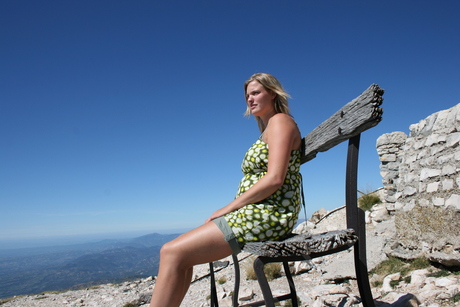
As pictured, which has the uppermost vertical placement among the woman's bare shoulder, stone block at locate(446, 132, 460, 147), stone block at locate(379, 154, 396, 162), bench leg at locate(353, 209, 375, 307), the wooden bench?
stone block at locate(379, 154, 396, 162)

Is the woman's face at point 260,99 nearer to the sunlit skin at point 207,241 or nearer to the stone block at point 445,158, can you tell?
the sunlit skin at point 207,241

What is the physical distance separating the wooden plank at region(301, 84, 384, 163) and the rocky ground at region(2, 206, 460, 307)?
62.7 inches

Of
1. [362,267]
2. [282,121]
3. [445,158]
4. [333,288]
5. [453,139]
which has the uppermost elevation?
[282,121]

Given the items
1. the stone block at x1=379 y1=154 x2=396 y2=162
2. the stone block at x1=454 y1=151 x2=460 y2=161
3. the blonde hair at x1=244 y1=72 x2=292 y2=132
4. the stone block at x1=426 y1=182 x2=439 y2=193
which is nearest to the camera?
the blonde hair at x1=244 y1=72 x2=292 y2=132

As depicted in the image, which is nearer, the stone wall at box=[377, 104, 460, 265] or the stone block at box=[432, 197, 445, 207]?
the stone wall at box=[377, 104, 460, 265]

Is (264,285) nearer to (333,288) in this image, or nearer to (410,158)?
(333,288)

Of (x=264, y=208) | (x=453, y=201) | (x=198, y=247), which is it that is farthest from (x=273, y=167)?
(x=453, y=201)

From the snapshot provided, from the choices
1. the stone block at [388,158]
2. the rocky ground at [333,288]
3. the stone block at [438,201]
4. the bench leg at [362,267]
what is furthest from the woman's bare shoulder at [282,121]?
the stone block at [388,158]

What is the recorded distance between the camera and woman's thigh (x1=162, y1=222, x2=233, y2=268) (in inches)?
78.7

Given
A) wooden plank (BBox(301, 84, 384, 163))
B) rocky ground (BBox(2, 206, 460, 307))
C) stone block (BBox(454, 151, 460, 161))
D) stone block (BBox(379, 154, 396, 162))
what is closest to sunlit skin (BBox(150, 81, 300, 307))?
wooden plank (BBox(301, 84, 384, 163))

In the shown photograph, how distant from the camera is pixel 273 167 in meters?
2.11

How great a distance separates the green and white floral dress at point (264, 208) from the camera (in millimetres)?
2080

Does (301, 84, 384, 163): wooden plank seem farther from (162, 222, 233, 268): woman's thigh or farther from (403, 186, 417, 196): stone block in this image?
(403, 186, 417, 196): stone block

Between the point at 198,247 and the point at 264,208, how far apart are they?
502mm
